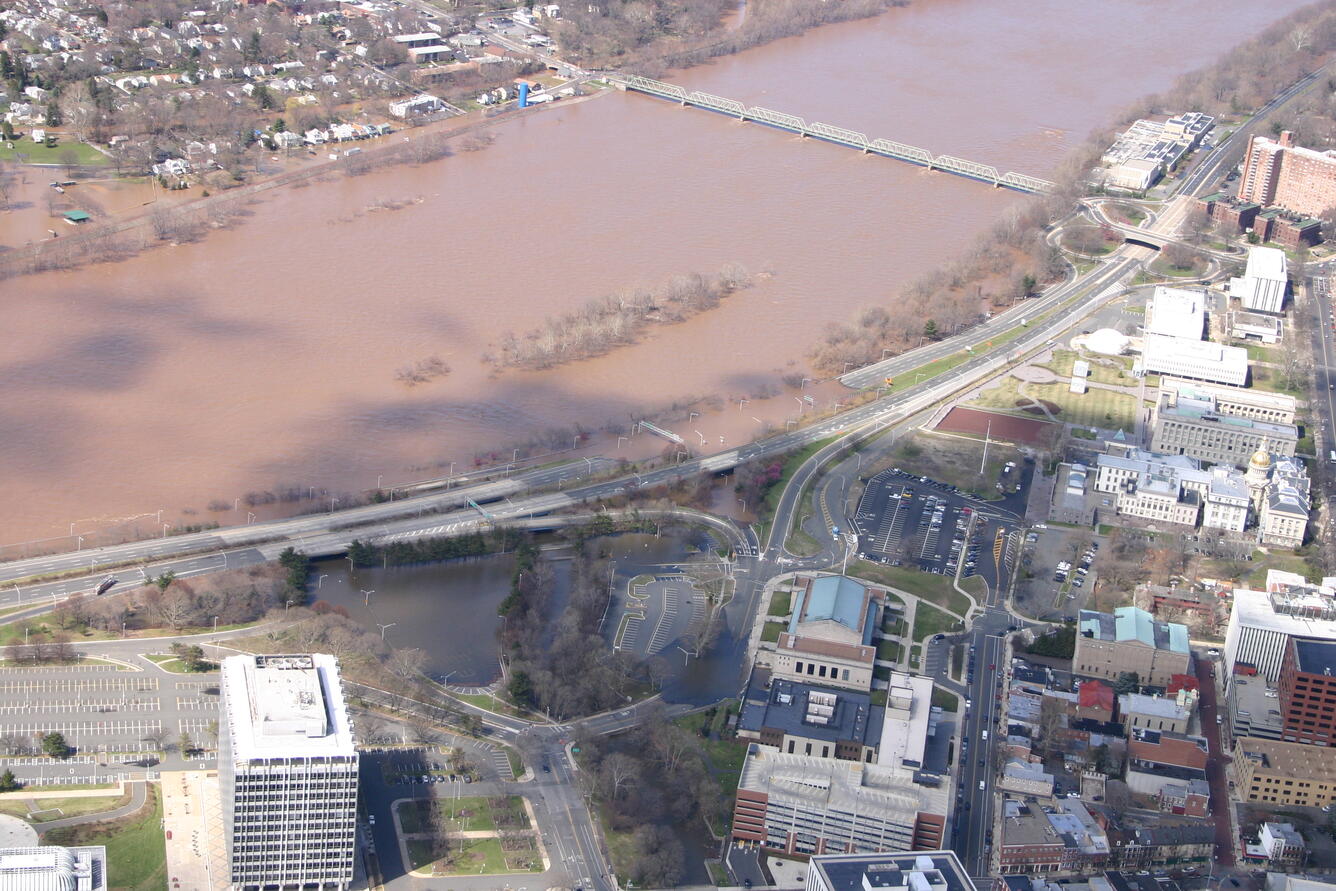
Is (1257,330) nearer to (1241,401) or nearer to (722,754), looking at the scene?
(1241,401)

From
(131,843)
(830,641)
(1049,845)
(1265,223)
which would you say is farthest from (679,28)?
(131,843)

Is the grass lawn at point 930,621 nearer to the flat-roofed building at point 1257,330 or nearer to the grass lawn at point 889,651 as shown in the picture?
the grass lawn at point 889,651

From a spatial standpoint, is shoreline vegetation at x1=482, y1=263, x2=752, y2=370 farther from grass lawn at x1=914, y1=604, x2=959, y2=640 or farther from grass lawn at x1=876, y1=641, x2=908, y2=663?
grass lawn at x1=876, y1=641, x2=908, y2=663

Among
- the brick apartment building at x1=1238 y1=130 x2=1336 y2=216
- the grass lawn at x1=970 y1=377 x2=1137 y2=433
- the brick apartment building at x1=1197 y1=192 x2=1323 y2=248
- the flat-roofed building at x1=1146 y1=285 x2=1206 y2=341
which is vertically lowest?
the grass lawn at x1=970 y1=377 x2=1137 y2=433


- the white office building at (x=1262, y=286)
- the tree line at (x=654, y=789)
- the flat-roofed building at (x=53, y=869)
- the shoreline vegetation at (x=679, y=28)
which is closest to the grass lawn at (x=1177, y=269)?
the white office building at (x=1262, y=286)

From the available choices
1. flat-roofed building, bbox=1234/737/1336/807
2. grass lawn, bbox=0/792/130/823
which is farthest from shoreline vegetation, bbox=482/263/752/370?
flat-roofed building, bbox=1234/737/1336/807

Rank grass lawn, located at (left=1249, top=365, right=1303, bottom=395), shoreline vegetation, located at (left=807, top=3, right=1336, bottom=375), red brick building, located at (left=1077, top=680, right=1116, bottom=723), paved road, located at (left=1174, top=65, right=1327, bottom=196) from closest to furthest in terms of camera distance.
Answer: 1. red brick building, located at (left=1077, top=680, right=1116, bottom=723)
2. grass lawn, located at (left=1249, top=365, right=1303, bottom=395)
3. shoreline vegetation, located at (left=807, top=3, right=1336, bottom=375)
4. paved road, located at (left=1174, top=65, right=1327, bottom=196)

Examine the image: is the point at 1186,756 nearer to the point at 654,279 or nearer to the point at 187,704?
the point at 187,704
